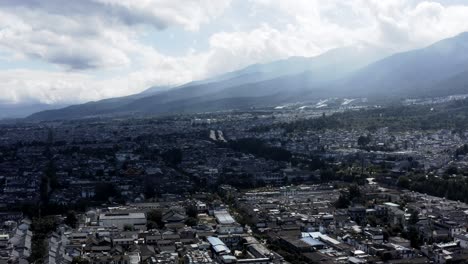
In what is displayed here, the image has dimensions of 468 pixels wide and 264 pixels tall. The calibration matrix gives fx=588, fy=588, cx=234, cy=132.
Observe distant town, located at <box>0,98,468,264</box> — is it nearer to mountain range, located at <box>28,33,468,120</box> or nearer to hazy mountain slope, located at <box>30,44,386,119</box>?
Answer: mountain range, located at <box>28,33,468,120</box>

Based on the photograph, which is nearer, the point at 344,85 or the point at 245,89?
the point at 344,85

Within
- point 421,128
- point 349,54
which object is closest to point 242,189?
point 421,128

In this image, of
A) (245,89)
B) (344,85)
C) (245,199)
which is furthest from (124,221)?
(245,89)

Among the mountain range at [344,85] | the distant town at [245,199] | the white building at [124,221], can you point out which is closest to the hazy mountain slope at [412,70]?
the mountain range at [344,85]

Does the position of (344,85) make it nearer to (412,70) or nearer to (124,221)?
(412,70)

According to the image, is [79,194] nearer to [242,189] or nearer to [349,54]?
[242,189]

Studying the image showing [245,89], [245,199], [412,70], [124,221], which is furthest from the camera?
[245,89]

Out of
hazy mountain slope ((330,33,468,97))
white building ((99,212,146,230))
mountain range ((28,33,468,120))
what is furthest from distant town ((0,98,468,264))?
hazy mountain slope ((330,33,468,97))
